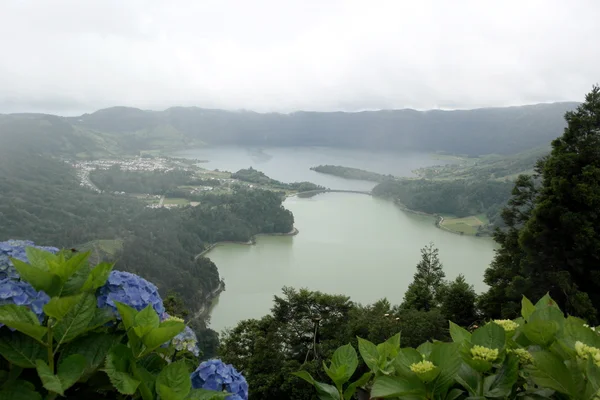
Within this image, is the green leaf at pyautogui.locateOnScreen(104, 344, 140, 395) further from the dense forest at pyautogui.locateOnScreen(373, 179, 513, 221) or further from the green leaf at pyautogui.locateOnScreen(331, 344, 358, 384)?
the dense forest at pyautogui.locateOnScreen(373, 179, 513, 221)

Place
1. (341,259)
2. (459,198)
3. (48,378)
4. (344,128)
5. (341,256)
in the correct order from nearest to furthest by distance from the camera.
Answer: (48,378) < (341,259) < (341,256) < (459,198) < (344,128)

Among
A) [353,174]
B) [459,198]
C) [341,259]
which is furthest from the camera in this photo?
[353,174]

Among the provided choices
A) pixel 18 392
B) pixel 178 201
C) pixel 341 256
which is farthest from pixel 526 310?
pixel 178 201

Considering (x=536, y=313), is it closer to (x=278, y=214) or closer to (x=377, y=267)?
(x=377, y=267)

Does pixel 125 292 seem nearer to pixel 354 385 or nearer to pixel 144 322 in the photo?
pixel 144 322

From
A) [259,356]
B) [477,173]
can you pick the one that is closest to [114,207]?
[259,356]

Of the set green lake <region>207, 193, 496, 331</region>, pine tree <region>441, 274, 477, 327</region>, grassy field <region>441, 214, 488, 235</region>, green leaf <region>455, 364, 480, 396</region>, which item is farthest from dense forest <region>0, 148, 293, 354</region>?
green leaf <region>455, 364, 480, 396</region>
